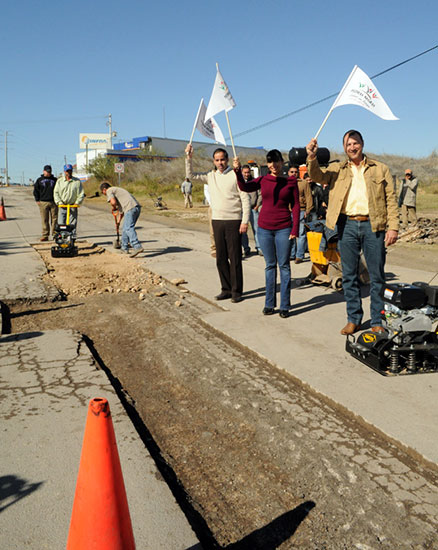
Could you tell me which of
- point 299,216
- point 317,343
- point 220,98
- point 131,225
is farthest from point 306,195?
point 317,343

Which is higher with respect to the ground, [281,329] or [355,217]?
[355,217]

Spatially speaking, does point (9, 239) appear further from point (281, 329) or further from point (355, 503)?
point (355, 503)

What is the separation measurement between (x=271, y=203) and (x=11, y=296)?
4.06m

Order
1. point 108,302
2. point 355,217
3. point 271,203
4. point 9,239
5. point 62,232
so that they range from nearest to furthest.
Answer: point 355,217
point 271,203
point 108,302
point 62,232
point 9,239

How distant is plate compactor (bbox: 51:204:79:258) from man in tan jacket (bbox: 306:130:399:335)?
7.58 meters

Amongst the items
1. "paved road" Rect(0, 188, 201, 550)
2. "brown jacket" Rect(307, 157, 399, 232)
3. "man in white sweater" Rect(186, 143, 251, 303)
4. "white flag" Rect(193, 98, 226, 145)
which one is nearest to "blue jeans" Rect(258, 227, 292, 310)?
"man in white sweater" Rect(186, 143, 251, 303)

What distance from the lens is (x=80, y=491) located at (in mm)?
2100

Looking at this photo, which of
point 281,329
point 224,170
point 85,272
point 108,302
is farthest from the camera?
point 85,272

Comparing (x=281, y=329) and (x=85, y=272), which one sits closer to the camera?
(x=281, y=329)

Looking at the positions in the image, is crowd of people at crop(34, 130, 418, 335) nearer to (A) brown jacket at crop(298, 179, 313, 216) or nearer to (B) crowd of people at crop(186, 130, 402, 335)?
(B) crowd of people at crop(186, 130, 402, 335)

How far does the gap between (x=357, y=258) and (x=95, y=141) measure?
424ft

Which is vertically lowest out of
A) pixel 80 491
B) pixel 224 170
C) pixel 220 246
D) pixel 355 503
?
pixel 355 503

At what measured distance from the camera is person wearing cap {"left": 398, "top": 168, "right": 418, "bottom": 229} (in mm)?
17047

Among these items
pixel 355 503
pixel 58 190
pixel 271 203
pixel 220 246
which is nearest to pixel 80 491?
pixel 355 503
